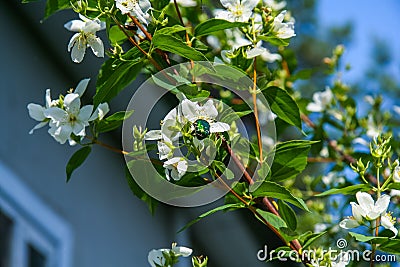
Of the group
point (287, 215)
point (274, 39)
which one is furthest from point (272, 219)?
point (274, 39)

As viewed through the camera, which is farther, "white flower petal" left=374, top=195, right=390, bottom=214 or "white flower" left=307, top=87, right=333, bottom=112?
"white flower" left=307, top=87, right=333, bottom=112

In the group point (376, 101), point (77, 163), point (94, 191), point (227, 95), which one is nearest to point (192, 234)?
point (94, 191)

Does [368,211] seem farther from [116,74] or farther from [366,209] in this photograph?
[116,74]

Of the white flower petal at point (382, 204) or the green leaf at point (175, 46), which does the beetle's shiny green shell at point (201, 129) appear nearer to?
the green leaf at point (175, 46)

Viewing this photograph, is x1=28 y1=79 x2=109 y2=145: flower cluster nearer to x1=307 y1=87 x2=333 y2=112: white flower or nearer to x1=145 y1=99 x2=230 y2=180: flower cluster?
x1=145 y1=99 x2=230 y2=180: flower cluster

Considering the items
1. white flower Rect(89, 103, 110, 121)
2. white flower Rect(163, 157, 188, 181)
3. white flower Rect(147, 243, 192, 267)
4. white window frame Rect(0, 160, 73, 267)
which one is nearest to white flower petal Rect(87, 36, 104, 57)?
white flower Rect(89, 103, 110, 121)

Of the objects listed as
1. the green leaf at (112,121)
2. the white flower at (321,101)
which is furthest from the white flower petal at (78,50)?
the white flower at (321,101)
